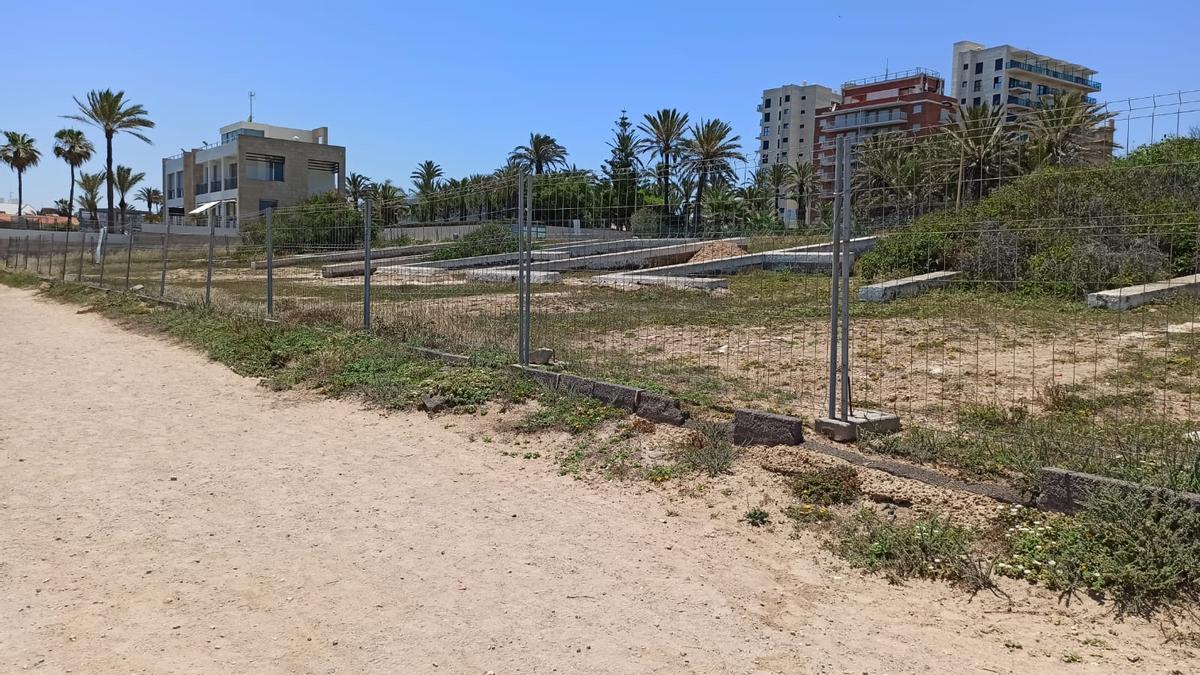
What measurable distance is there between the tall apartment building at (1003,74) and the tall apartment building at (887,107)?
894cm

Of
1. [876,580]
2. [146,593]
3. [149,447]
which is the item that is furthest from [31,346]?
[876,580]

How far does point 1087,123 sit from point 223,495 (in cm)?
614

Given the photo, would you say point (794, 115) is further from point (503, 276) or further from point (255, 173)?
point (503, 276)

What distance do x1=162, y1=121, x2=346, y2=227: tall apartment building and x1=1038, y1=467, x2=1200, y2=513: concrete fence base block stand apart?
201 feet

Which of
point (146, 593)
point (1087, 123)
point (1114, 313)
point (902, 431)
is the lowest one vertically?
point (146, 593)

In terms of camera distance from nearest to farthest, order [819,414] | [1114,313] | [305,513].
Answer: [305,513], [819,414], [1114,313]

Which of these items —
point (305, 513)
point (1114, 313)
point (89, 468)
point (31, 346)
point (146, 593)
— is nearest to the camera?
point (146, 593)

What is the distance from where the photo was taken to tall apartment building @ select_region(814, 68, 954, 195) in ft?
285

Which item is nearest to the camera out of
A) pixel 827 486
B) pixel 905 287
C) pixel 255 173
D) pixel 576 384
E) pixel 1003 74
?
pixel 827 486

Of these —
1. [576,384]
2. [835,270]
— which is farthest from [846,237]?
[576,384]

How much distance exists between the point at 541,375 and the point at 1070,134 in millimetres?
4796

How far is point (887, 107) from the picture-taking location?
89.6 m

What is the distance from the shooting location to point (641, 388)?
7.40 m

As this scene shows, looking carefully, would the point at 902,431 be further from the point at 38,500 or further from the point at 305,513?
the point at 38,500
